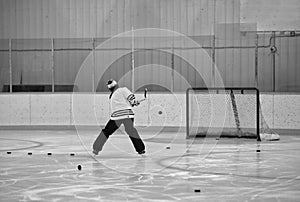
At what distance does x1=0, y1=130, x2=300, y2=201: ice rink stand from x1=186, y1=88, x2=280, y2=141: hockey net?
0.92 meters

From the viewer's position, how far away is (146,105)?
15898mm

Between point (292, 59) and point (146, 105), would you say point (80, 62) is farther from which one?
point (292, 59)

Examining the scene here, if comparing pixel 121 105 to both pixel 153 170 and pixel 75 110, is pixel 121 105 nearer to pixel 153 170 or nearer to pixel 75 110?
pixel 153 170

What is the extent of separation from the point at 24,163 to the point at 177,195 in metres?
3.79

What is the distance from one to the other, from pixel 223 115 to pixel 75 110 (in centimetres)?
414

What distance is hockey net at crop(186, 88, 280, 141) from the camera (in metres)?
14.3

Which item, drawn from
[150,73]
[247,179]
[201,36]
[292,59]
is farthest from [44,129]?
[247,179]

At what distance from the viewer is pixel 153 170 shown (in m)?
8.73

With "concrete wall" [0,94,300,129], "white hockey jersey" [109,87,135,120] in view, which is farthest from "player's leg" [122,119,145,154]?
"concrete wall" [0,94,300,129]

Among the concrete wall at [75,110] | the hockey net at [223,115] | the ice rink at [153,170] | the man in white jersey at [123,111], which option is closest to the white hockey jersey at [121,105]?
the man in white jersey at [123,111]

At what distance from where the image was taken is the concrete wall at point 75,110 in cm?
1574

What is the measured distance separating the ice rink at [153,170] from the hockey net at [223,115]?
0.92 metres

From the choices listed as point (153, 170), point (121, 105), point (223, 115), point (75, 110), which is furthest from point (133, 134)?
point (75, 110)

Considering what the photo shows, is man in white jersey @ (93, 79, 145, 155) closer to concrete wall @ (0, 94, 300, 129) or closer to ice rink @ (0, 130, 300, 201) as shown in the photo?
ice rink @ (0, 130, 300, 201)
